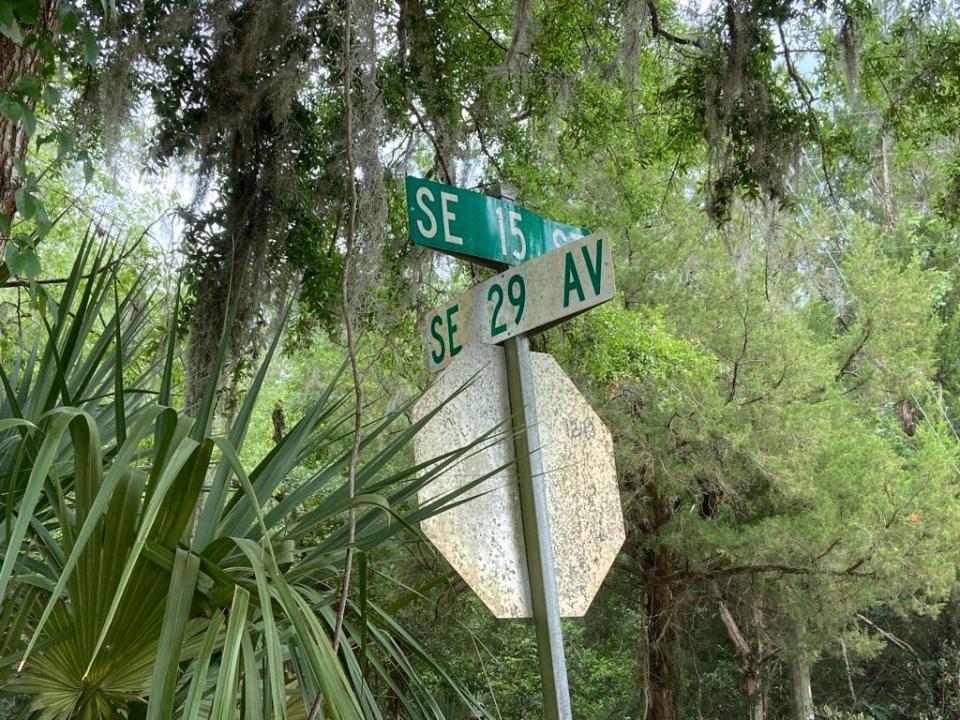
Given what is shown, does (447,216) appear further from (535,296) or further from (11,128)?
(11,128)

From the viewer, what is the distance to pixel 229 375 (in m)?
5.21

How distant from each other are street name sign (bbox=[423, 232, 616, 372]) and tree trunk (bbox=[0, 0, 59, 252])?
1484 mm

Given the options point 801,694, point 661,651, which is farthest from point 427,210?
point 801,694

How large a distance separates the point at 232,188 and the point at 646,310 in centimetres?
653

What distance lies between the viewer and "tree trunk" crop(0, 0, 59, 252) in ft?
10.0

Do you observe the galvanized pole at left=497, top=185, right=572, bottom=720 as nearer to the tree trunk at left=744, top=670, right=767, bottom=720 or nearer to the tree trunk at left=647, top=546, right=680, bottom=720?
the tree trunk at left=647, top=546, right=680, bottom=720

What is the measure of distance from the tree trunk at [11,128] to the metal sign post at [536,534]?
168 cm

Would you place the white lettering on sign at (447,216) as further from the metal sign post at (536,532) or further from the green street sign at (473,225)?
the metal sign post at (536,532)

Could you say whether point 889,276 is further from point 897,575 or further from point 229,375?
point 229,375

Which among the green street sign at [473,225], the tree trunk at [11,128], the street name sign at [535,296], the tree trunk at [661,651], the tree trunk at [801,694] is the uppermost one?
the tree trunk at [11,128]

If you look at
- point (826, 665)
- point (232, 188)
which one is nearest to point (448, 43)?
point (232, 188)

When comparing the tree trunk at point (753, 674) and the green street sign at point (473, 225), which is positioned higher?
the green street sign at point (473, 225)

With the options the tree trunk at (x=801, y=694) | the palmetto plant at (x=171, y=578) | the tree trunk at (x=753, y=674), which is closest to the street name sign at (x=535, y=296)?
the palmetto plant at (x=171, y=578)

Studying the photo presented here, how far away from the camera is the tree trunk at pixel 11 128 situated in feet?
10.0
